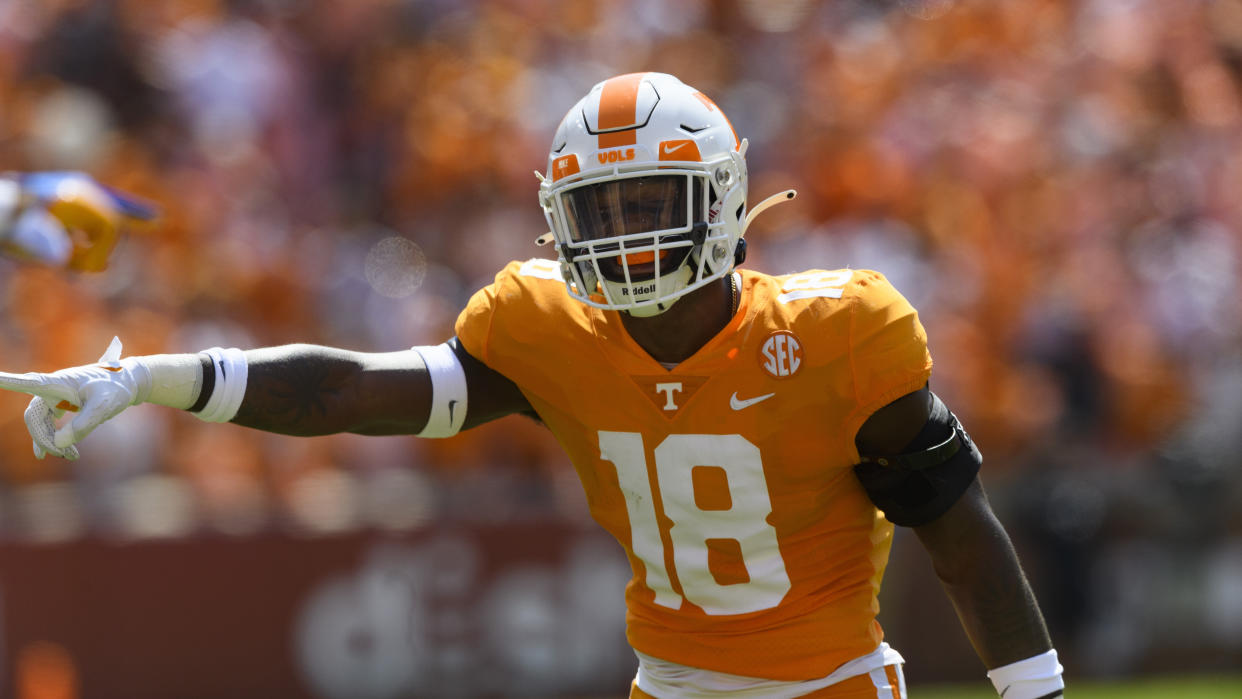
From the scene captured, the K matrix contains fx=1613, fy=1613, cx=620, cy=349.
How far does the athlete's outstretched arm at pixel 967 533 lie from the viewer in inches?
130

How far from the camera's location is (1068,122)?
10.9m

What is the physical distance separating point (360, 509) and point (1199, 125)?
670 cm

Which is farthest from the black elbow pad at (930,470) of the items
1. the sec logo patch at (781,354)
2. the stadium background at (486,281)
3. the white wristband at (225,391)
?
the stadium background at (486,281)

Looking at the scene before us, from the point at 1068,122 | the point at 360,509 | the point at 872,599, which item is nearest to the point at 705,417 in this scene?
the point at 872,599

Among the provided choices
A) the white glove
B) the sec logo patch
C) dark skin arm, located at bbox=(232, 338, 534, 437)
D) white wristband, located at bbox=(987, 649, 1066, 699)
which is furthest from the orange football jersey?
the white glove

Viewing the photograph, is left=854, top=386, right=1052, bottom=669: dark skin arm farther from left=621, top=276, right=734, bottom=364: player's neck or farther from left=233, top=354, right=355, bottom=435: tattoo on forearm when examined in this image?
left=233, top=354, right=355, bottom=435: tattoo on forearm

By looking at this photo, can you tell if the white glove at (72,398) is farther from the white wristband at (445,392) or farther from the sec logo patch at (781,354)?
the sec logo patch at (781,354)

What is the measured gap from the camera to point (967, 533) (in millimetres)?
3342

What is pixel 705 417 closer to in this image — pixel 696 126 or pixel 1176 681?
pixel 696 126

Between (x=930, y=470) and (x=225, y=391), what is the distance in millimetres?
1467

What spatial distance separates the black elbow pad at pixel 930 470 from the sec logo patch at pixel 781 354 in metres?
0.26

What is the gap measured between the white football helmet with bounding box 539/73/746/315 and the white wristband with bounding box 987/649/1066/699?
1021 millimetres

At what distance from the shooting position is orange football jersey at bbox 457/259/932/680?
10.8 ft

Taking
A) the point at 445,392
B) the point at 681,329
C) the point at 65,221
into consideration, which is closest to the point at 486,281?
the point at 65,221
